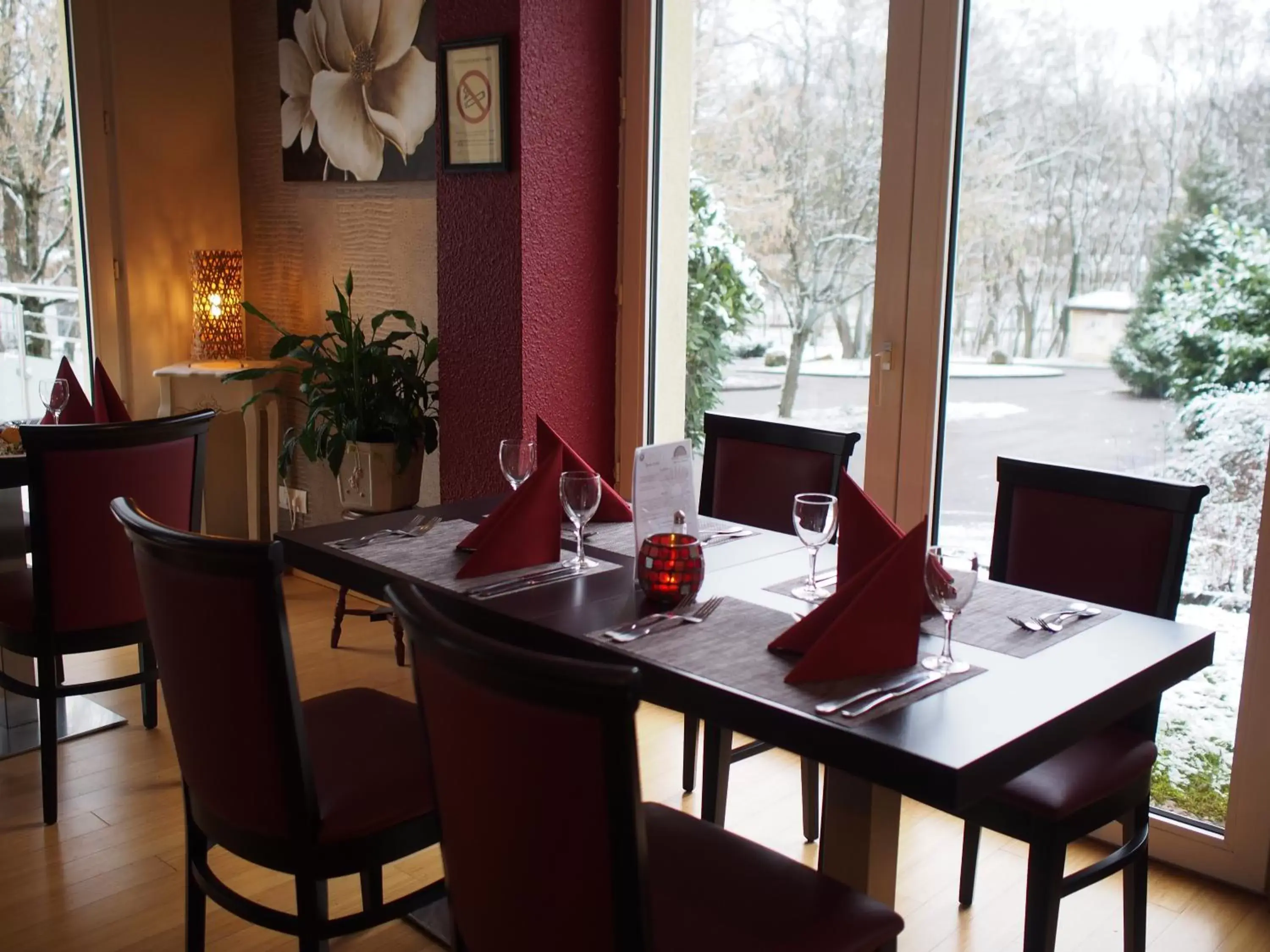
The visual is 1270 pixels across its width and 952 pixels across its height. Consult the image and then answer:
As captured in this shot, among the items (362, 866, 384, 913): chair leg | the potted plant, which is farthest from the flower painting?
(362, 866, 384, 913): chair leg

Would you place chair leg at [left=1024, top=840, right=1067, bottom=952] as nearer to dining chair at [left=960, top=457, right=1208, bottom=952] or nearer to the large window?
dining chair at [left=960, top=457, right=1208, bottom=952]

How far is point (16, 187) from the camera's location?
4309 mm

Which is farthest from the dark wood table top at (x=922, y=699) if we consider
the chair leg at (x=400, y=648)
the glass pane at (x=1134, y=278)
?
the chair leg at (x=400, y=648)

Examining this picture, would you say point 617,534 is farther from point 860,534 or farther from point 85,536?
point 85,536

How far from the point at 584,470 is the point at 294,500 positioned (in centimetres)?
270

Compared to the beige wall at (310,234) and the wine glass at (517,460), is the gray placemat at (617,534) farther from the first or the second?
the beige wall at (310,234)

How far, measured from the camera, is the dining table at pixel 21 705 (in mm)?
3092

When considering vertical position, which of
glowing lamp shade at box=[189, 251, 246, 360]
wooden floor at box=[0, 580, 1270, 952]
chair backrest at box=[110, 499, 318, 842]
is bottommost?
wooden floor at box=[0, 580, 1270, 952]

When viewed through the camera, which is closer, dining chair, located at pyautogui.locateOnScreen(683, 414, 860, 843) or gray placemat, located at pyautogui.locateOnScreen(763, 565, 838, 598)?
gray placemat, located at pyautogui.locateOnScreen(763, 565, 838, 598)

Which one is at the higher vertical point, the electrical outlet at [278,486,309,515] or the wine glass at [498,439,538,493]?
the wine glass at [498,439,538,493]

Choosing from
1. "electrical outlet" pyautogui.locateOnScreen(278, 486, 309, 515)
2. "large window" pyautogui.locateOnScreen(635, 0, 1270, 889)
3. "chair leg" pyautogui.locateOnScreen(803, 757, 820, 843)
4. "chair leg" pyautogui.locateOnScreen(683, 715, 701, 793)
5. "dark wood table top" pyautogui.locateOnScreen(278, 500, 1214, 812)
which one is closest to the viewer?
"dark wood table top" pyautogui.locateOnScreen(278, 500, 1214, 812)

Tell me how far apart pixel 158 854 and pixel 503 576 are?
117 centimetres

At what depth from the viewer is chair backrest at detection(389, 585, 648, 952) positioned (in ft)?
3.82

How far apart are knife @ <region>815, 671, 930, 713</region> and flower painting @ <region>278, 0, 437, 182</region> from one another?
2621 mm
